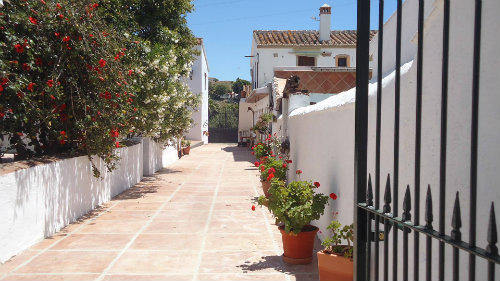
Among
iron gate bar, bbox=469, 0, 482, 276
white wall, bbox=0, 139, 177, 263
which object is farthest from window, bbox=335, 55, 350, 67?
iron gate bar, bbox=469, 0, 482, 276

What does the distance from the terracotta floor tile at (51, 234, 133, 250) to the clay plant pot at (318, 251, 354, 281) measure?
306 centimetres

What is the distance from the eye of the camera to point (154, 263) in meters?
5.50

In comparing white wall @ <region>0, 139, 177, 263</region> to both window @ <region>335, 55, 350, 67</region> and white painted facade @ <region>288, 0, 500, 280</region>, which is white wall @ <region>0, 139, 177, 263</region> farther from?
window @ <region>335, 55, 350, 67</region>

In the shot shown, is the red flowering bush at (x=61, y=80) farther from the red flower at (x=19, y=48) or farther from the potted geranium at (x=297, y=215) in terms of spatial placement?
the potted geranium at (x=297, y=215)

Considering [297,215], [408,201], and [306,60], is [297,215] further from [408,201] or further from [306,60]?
[306,60]

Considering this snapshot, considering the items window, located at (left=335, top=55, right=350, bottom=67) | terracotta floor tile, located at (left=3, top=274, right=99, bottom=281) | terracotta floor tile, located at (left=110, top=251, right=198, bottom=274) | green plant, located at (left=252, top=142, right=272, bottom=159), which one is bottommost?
terracotta floor tile, located at (left=110, top=251, right=198, bottom=274)

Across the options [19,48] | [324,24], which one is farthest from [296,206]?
[324,24]

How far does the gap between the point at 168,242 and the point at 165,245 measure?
0.54 feet

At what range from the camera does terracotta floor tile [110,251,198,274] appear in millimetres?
5219

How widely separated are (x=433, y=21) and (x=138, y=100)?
29.3 feet

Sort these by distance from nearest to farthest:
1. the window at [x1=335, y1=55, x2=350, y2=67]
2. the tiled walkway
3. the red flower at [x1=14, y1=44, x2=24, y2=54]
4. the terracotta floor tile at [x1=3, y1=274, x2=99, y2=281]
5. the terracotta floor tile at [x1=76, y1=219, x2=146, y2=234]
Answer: the terracotta floor tile at [x1=3, y1=274, x2=99, y2=281] → the tiled walkway → the red flower at [x1=14, y1=44, x2=24, y2=54] → the terracotta floor tile at [x1=76, y1=219, x2=146, y2=234] → the window at [x1=335, y1=55, x2=350, y2=67]

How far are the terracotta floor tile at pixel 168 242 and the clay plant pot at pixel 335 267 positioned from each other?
2280 mm

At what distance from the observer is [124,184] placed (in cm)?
1155

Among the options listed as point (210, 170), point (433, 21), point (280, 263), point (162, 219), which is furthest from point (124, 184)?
point (433, 21)
